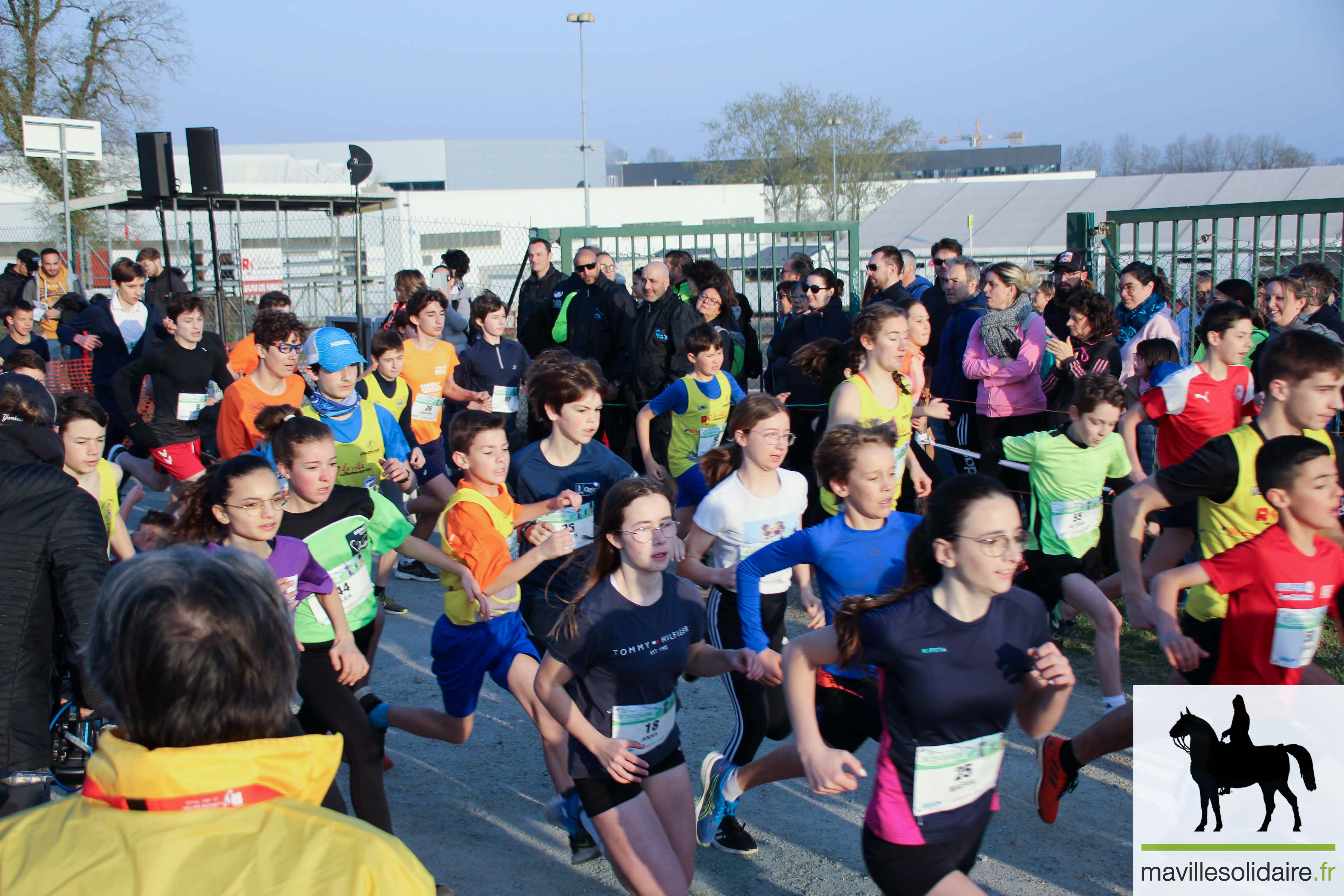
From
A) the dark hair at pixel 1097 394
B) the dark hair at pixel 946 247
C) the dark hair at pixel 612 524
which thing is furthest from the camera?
the dark hair at pixel 946 247

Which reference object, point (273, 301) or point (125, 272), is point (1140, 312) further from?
point (125, 272)

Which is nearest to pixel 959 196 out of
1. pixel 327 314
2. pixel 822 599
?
pixel 327 314

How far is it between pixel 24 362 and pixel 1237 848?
6256 mm

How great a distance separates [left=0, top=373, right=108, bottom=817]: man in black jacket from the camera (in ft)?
8.53

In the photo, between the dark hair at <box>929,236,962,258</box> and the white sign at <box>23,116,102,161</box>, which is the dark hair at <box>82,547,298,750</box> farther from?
the white sign at <box>23,116,102,161</box>

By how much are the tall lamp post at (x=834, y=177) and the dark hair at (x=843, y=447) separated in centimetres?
3789

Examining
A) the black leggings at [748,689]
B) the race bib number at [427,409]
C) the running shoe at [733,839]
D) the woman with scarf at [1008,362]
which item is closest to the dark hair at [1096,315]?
the woman with scarf at [1008,362]

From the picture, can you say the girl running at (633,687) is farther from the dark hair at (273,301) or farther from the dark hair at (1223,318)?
the dark hair at (273,301)

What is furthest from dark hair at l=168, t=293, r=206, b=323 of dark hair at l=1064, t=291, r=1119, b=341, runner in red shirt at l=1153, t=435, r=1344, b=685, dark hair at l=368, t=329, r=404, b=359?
runner in red shirt at l=1153, t=435, r=1344, b=685

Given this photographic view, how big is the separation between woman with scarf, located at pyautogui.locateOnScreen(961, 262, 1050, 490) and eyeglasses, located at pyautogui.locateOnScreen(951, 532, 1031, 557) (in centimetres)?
445

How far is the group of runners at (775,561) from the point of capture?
7.82 ft

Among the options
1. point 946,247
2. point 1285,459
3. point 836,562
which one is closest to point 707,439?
point 836,562

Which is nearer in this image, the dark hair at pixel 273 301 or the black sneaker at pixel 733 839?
the black sneaker at pixel 733 839

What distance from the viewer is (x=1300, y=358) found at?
10.6ft
